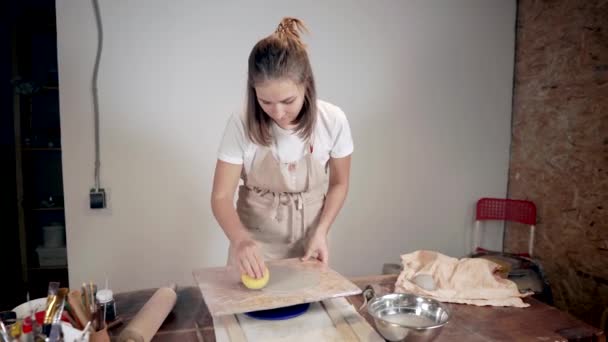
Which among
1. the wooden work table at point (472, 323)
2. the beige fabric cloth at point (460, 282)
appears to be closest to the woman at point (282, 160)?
the wooden work table at point (472, 323)

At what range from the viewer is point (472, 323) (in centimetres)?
116

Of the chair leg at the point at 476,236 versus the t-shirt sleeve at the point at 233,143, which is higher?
the t-shirt sleeve at the point at 233,143

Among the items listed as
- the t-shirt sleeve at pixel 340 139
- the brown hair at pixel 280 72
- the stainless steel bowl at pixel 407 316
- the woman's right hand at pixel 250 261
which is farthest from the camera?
the t-shirt sleeve at pixel 340 139

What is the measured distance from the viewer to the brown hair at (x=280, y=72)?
1173 mm

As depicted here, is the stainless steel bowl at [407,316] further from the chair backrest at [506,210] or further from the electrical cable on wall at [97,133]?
the chair backrest at [506,210]

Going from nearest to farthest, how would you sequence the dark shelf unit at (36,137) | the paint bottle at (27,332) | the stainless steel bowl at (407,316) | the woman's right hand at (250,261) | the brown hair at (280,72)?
the paint bottle at (27,332)
the stainless steel bowl at (407,316)
the woman's right hand at (250,261)
the brown hair at (280,72)
the dark shelf unit at (36,137)

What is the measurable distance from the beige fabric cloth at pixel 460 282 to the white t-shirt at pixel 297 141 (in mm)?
496

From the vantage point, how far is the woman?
3.92 feet

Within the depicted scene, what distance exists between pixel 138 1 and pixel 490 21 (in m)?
2.19

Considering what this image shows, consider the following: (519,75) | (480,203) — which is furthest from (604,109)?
(480,203)

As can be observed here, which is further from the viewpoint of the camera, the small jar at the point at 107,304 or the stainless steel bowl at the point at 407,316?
the small jar at the point at 107,304

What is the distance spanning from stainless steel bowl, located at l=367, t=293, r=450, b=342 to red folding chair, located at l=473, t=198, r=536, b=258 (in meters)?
1.83

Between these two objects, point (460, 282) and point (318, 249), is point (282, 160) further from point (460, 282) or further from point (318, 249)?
point (460, 282)

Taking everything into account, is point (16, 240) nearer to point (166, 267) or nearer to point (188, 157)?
point (166, 267)
